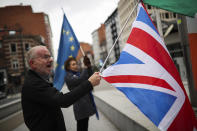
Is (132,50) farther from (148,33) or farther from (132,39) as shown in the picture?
(148,33)

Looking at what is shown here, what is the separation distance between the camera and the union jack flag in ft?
6.18

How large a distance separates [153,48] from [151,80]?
0.40 metres

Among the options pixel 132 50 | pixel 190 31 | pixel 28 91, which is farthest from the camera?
pixel 190 31

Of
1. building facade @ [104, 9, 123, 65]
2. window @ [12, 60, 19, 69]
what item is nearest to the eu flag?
window @ [12, 60, 19, 69]

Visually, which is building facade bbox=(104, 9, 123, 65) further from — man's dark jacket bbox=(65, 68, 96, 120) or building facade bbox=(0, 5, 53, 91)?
man's dark jacket bbox=(65, 68, 96, 120)

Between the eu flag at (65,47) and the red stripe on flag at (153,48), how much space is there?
2.76 metres

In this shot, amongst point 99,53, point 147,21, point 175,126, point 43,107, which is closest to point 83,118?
point 43,107

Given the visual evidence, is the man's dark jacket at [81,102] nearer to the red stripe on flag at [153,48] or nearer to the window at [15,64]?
the red stripe on flag at [153,48]

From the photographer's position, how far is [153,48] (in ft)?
6.96

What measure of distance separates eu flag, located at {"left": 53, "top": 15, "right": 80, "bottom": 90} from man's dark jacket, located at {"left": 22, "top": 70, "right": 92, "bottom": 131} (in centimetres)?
309

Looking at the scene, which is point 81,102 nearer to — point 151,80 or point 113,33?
point 151,80

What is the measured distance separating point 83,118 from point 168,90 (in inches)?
74.8

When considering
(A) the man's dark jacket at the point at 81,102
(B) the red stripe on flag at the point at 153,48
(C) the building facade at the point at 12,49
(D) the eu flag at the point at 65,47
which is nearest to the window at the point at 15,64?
(C) the building facade at the point at 12,49

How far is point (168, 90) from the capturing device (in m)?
1.95
